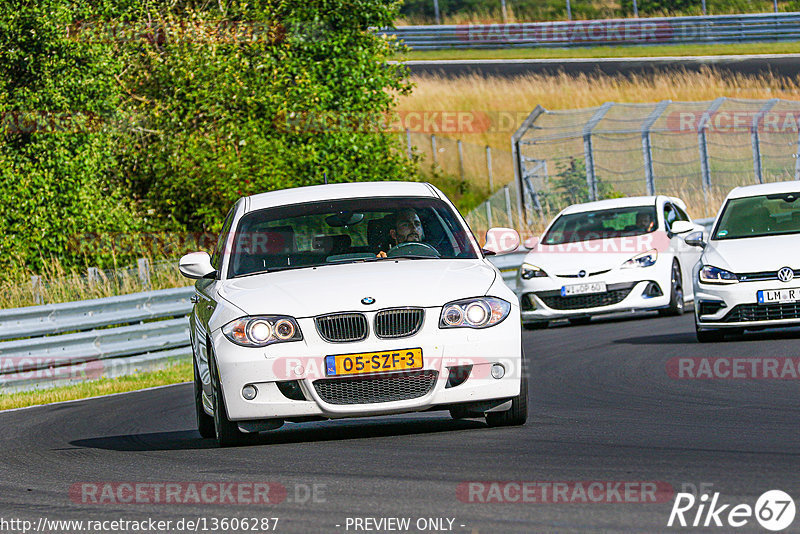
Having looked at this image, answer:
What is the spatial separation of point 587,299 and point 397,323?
11.0m

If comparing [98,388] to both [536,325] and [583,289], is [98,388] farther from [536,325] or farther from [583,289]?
[536,325]

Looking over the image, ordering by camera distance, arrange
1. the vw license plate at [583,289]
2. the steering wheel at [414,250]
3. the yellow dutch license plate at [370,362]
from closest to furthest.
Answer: the yellow dutch license plate at [370,362] → the steering wheel at [414,250] → the vw license plate at [583,289]

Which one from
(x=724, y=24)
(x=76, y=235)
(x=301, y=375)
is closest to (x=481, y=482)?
(x=301, y=375)

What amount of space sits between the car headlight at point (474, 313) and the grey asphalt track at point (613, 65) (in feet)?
117

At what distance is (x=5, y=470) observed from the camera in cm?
870

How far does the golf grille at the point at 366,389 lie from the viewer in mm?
8219

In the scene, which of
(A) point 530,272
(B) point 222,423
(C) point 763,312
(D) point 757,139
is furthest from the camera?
(D) point 757,139

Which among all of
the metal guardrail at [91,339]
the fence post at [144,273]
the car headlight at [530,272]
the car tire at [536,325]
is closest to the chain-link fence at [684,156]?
the car tire at [536,325]

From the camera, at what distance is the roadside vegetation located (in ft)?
168

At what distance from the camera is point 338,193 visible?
9.82m

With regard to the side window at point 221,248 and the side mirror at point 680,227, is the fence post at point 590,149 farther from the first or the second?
the side window at point 221,248

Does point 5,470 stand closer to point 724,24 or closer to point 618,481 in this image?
point 618,481

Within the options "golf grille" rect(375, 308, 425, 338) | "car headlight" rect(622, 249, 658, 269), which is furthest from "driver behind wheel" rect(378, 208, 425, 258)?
"car headlight" rect(622, 249, 658, 269)

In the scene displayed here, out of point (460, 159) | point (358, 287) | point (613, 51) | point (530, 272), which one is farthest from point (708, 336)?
point (613, 51)
